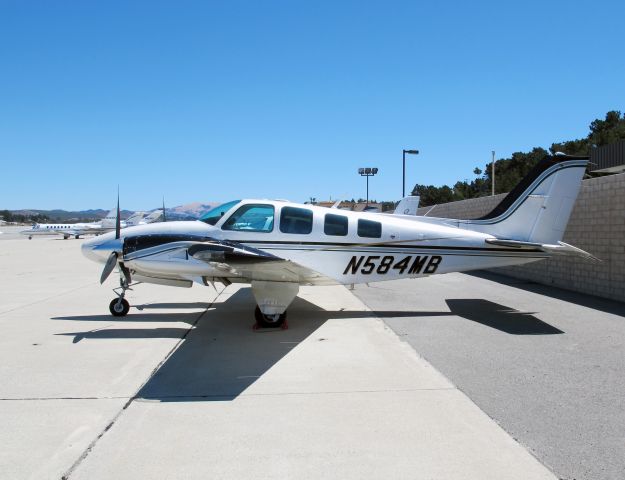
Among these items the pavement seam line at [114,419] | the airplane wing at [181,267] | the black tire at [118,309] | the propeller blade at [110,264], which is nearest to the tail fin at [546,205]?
the airplane wing at [181,267]

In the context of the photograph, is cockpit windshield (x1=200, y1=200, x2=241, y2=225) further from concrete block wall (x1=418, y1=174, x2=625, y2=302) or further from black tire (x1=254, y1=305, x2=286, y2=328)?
concrete block wall (x1=418, y1=174, x2=625, y2=302)

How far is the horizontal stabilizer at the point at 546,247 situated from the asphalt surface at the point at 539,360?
119 cm

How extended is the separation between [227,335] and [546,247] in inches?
231

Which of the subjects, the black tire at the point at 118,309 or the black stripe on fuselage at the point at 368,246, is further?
the black tire at the point at 118,309

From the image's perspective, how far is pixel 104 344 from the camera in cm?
677

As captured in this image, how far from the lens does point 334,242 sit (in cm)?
831

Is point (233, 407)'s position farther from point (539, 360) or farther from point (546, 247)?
point (546, 247)

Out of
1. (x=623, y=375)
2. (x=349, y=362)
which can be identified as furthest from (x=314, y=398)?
(x=623, y=375)

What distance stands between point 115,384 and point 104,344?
1.94 metres

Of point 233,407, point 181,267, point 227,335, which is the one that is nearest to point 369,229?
point 227,335

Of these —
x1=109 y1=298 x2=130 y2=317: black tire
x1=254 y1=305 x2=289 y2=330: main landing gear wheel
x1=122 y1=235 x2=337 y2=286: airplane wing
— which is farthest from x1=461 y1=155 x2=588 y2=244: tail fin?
x1=109 y1=298 x2=130 y2=317: black tire

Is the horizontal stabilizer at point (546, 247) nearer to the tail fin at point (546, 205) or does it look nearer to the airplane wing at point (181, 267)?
the tail fin at point (546, 205)

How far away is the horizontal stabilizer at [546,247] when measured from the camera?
8258mm

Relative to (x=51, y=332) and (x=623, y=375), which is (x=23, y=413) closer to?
(x=51, y=332)
